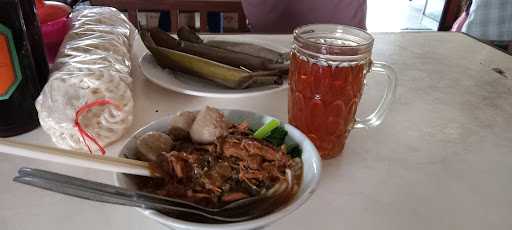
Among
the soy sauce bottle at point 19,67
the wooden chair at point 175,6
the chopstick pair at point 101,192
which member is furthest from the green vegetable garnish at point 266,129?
the wooden chair at point 175,6

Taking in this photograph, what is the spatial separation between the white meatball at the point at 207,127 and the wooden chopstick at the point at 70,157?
0.07m

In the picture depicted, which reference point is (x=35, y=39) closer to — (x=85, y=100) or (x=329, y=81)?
(x=85, y=100)

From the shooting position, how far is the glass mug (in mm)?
441

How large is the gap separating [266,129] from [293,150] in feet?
0.12

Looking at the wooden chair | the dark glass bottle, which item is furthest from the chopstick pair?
the wooden chair

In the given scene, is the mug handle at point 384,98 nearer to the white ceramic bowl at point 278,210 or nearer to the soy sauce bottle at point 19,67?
the white ceramic bowl at point 278,210

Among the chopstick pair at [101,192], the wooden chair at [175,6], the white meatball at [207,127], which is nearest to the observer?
the chopstick pair at [101,192]

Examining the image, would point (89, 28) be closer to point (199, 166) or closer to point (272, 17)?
point (199, 166)

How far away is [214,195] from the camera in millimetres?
360

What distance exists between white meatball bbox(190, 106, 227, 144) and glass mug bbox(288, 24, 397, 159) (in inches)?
5.0

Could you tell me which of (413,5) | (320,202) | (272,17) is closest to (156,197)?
(320,202)

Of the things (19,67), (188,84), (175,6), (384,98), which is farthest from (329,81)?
(175,6)

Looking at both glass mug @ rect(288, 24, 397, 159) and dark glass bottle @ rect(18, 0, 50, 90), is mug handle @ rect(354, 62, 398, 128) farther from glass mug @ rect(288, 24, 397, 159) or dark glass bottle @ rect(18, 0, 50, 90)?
dark glass bottle @ rect(18, 0, 50, 90)

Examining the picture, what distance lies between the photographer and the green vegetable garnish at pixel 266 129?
1.37 ft
